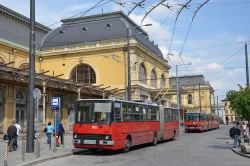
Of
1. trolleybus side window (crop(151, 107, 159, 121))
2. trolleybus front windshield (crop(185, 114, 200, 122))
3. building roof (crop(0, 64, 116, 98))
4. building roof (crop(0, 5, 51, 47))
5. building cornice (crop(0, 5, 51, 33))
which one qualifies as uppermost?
building cornice (crop(0, 5, 51, 33))

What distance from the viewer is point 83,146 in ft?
64.9

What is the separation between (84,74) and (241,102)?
42.6 meters

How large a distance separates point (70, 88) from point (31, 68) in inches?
847

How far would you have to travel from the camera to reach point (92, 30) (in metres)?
62.8

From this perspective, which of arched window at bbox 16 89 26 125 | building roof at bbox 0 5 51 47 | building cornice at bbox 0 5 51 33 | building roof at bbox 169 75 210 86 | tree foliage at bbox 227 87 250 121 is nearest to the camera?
tree foliage at bbox 227 87 250 121

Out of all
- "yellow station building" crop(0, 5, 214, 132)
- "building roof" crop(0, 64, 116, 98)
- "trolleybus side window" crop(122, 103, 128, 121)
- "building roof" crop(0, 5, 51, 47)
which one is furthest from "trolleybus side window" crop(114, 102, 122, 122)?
"building roof" crop(0, 5, 51, 47)

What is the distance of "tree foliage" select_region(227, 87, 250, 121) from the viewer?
21953mm

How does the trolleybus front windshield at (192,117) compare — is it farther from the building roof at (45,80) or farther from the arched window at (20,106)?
the arched window at (20,106)

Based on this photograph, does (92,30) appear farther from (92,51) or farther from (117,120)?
(117,120)

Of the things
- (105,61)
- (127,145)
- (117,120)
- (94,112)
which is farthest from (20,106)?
(105,61)

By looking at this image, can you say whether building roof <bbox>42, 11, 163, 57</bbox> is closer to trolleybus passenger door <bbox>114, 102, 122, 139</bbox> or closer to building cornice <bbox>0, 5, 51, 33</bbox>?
building cornice <bbox>0, 5, 51, 33</bbox>

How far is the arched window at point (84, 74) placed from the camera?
62.5 meters

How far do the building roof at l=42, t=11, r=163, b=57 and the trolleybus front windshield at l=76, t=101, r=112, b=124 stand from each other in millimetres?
39978

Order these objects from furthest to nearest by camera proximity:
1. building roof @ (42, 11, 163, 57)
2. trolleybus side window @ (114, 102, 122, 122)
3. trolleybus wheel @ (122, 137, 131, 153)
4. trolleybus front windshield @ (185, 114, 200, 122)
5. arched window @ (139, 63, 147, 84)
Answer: arched window @ (139, 63, 147, 84) < building roof @ (42, 11, 163, 57) < trolleybus front windshield @ (185, 114, 200, 122) < trolleybus wheel @ (122, 137, 131, 153) < trolleybus side window @ (114, 102, 122, 122)
